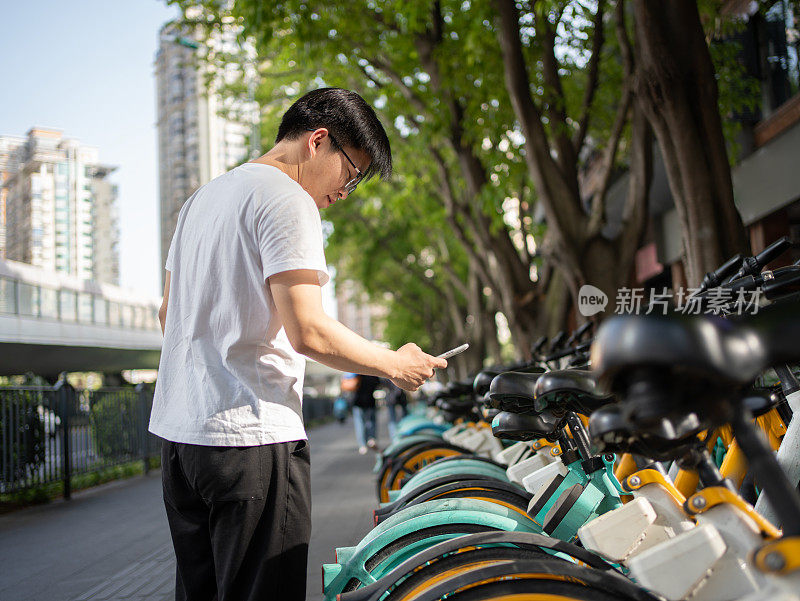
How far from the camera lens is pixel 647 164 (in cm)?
755

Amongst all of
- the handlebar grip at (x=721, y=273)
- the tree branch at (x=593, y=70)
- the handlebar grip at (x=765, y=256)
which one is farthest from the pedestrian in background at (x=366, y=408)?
the handlebar grip at (x=765, y=256)

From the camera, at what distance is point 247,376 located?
6.15 feet

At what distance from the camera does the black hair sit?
2.16m

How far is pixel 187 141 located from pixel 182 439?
3612 inches

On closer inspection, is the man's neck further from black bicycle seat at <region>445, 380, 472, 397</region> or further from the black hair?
black bicycle seat at <region>445, 380, 472, 397</region>

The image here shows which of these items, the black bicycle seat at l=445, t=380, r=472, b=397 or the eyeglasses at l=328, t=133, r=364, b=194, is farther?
the black bicycle seat at l=445, t=380, r=472, b=397

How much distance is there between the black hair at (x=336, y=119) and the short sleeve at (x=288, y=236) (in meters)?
0.34

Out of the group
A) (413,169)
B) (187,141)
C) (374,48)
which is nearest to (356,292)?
(413,169)

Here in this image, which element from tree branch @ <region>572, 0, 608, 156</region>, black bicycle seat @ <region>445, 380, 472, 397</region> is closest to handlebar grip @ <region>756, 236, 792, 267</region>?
black bicycle seat @ <region>445, 380, 472, 397</region>

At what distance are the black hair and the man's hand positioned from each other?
2.01 feet

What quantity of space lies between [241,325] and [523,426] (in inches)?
44.2

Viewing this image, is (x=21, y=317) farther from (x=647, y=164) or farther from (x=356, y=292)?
(x=647, y=164)

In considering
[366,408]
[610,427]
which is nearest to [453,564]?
[610,427]

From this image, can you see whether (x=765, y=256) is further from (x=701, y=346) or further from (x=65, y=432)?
(x=65, y=432)
